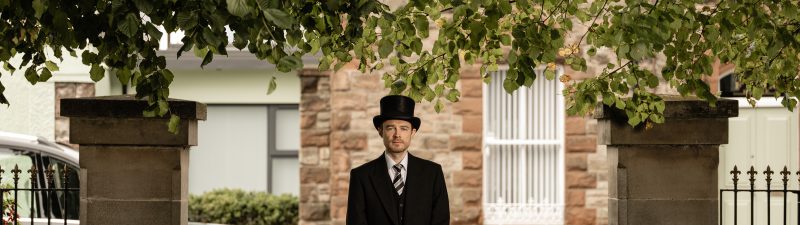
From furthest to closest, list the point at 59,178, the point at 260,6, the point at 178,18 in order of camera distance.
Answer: the point at 59,178
the point at 178,18
the point at 260,6

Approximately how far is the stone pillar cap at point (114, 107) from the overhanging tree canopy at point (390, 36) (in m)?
0.63

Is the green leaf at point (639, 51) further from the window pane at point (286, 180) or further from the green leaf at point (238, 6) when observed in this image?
the window pane at point (286, 180)

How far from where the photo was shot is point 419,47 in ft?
32.9

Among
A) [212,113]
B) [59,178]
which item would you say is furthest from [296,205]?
[59,178]

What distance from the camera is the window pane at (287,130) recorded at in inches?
872

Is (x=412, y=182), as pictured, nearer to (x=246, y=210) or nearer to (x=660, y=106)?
(x=660, y=106)

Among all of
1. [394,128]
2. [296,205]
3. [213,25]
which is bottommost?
[296,205]

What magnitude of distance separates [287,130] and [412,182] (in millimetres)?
13523

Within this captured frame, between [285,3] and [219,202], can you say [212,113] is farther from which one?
[285,3]

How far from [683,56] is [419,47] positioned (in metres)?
1.94

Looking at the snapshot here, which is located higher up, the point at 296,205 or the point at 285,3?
the point at 285,3

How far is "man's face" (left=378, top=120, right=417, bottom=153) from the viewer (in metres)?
8.71

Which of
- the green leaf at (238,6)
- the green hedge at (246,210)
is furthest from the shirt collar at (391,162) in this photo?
the green hedge at (246,210)

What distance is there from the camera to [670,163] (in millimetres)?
10602
